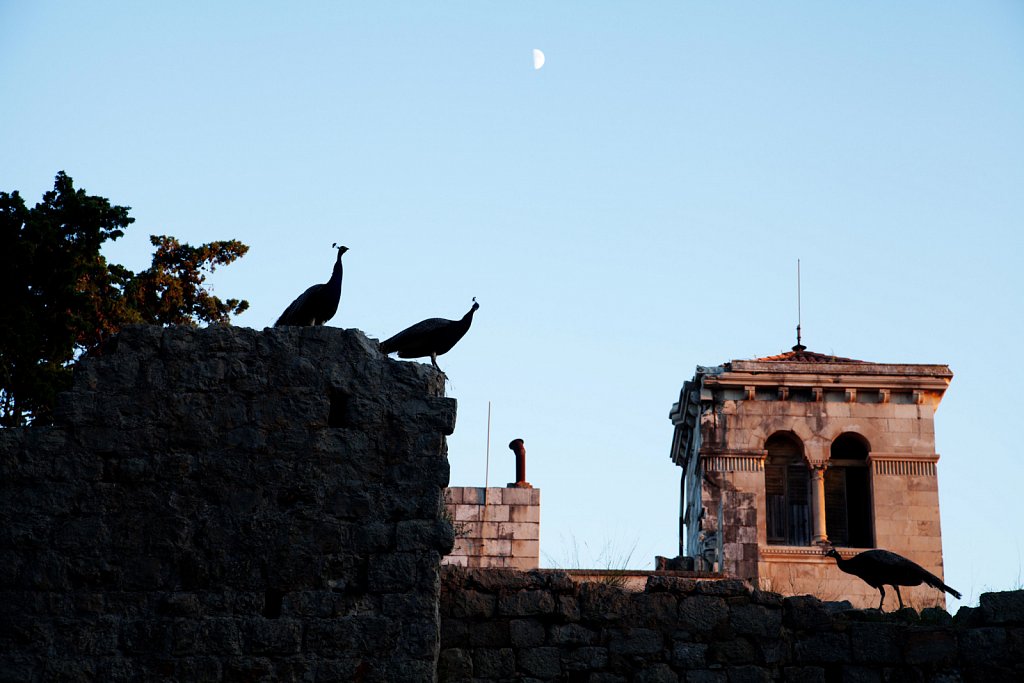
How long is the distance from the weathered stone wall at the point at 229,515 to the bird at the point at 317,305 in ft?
1.83

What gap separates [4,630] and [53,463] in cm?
110

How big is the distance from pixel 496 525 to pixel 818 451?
9.36 m

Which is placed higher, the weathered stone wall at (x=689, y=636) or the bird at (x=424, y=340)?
the bird at (x=424, y=340)

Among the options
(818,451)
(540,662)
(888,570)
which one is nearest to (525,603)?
(540,662)

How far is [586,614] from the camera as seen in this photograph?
11.4 metres

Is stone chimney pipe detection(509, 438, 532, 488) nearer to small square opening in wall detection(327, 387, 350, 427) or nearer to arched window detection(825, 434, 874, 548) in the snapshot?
arched window detection(825, 434, 874, 548)

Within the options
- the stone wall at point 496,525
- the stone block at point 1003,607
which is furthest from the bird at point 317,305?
the stone wall at point 496,525

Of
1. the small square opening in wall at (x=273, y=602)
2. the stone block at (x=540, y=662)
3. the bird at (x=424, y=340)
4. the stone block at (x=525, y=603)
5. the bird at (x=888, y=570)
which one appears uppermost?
the bird at (x=424, y=340)

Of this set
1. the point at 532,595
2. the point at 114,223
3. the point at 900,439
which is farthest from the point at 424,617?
the point at 900,439

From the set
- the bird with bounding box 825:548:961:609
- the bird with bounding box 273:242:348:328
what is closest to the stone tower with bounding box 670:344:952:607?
the bird with bounding box 825:548:961:609

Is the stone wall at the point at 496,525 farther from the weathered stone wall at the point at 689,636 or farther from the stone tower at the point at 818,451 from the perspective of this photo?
the weathered stone wall at the point at 689,636

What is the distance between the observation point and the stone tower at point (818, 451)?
2823cm

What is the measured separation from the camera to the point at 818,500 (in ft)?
93.1

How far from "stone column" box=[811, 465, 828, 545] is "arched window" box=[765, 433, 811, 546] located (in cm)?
13
